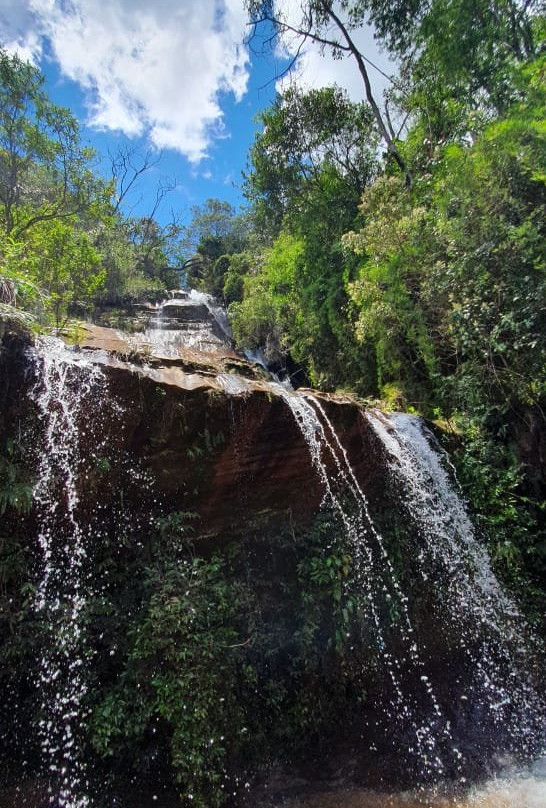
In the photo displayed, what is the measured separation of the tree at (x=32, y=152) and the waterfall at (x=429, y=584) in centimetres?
1107

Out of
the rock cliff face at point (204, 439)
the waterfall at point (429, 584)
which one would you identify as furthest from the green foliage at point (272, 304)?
the rock cliff face at point (204, 439)

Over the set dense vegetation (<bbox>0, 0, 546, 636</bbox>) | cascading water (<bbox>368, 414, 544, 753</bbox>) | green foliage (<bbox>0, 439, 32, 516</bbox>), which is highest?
dense vegetation (<bbox>0, 0, 546, 636</bbox>)

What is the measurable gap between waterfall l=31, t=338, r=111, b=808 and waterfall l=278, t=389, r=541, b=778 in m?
2.73

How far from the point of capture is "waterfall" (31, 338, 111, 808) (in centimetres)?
397

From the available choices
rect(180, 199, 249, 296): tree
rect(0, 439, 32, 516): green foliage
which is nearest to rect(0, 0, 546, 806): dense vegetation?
rect(0, 439, 32, 516): green foliage

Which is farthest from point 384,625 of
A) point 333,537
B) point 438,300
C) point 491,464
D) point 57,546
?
point 438,300

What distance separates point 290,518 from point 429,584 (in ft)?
7.25

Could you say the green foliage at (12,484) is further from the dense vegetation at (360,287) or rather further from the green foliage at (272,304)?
the green foliage at (272,304)

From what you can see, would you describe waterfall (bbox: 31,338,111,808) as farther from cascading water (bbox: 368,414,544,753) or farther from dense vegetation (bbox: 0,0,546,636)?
cascading water (bbox: 368,414,544,753)

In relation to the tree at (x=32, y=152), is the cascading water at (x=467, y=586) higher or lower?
lower

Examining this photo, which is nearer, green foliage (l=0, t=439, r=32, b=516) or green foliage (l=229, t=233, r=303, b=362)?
green foliage (l=0, t=439, r=32, b=516)

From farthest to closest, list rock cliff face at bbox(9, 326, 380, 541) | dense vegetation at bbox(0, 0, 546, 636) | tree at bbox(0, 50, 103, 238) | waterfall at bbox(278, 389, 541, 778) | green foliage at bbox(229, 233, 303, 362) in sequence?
green foliage at bbox(229, 233, 303, 362) < tree at bbox(0, 50, 103, 238) < dense vegetation at bbox(0, 0, 546, 636) < rock cliff face at bbox(9, 326, 380, 541) < waterfall at bbox(278, 389, 541, 778)

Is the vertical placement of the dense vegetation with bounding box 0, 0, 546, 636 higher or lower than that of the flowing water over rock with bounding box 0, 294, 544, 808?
higher

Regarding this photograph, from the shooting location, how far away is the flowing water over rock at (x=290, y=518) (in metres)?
4.20
